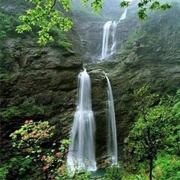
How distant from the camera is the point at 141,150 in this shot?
867 centimetres

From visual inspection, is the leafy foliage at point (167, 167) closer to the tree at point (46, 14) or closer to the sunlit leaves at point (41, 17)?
the tree at point (46, 14)

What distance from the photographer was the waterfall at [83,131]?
15.3 metres

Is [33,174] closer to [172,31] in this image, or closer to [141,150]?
[141,150]

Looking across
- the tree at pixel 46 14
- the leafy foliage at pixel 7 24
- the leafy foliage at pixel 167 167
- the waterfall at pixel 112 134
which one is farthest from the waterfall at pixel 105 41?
the tree at pixel 46 14

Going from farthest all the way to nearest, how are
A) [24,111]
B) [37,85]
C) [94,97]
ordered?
[94,97], [37,85], [24,111]

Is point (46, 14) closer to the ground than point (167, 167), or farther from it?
farther from it

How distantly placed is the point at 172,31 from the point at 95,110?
1354cm

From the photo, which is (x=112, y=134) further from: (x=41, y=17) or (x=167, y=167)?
(x=41, y=17)

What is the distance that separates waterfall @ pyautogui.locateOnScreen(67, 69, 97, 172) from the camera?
50.1ft

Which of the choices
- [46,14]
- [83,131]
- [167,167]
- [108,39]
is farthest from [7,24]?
[108,39]

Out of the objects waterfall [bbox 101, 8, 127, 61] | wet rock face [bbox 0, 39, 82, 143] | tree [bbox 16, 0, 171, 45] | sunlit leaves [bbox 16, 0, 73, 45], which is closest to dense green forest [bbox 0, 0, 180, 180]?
wet rock face [bbox 0, 39, 82, 143]

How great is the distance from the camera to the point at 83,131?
635 inches

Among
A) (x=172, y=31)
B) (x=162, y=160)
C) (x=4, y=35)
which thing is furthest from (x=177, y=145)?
(x=172, y=31)

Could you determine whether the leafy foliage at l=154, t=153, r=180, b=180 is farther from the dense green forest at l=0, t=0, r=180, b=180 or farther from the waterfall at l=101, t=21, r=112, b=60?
the waterfall at l=101, t=21, r=112, b=60
